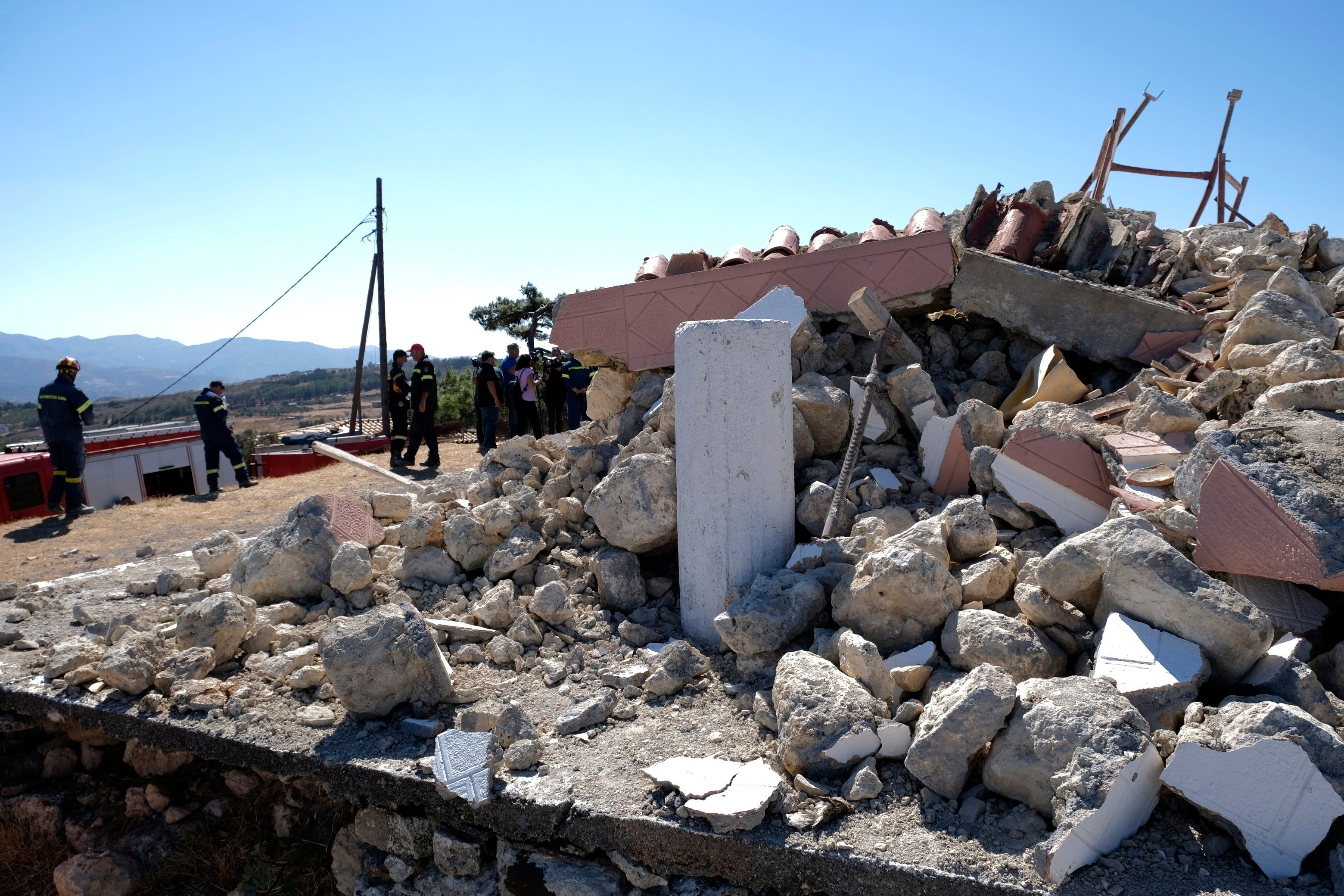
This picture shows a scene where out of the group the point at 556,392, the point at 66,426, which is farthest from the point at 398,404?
the point at 66,426

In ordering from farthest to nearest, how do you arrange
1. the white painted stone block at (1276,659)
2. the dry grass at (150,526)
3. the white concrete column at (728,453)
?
the dry grass at (150,526) < the white concrete column at (728,453) < the white painted stone block at (1276,659)

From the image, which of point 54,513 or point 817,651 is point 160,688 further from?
point 54,513

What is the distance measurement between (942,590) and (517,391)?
26.5 ft

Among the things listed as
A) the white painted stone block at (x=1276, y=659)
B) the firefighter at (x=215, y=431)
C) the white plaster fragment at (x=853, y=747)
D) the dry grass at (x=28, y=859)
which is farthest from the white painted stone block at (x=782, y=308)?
the firefighter at (x=215, y=431)

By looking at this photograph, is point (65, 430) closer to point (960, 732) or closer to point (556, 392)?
point (556, 392)

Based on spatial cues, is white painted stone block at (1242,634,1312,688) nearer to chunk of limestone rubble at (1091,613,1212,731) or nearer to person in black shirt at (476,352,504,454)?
chunk of limestone rubble at (1091,613,1212,731)

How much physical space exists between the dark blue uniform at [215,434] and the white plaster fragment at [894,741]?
31.9ft

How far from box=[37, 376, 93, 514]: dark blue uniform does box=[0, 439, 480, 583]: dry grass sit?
0.43 m

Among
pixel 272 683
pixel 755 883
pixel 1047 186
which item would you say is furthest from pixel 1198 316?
pixel 272 683

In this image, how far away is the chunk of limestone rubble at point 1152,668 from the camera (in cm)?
254

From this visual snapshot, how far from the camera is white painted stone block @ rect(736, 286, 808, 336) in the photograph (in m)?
5.11

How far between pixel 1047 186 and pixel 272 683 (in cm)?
679

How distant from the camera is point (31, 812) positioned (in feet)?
14.4

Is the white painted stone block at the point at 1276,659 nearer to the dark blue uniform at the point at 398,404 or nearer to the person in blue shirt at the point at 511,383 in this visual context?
the person in blue shirt at the point at 511,383
